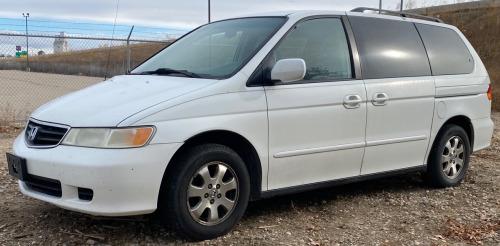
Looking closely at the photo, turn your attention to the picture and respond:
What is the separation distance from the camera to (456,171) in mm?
5684

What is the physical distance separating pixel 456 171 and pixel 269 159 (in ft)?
8.81

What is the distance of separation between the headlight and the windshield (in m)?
0.84

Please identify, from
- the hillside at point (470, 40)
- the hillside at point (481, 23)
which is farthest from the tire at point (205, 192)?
the hillside at point (481, 23)

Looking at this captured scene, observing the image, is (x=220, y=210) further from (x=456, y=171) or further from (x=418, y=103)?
(x=456, y=171)

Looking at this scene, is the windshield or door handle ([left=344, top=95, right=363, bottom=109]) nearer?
the windshield

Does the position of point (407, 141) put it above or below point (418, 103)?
below

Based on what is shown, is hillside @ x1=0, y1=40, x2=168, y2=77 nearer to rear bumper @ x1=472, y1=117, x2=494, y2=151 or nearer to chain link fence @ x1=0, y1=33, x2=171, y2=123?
chain link fence @ x1=0, y1=33, x2=171, y2=123

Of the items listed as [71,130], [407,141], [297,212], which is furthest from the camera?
[407,141]

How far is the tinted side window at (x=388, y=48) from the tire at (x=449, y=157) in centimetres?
74

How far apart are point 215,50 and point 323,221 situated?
5.66 feet

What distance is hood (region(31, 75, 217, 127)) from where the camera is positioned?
350 cm

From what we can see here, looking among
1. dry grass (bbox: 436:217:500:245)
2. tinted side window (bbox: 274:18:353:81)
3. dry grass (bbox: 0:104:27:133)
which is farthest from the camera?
dry grass (bbox: 0:104:27:133)

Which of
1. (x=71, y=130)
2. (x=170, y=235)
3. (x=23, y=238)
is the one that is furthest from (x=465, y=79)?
(x=23, y=238)

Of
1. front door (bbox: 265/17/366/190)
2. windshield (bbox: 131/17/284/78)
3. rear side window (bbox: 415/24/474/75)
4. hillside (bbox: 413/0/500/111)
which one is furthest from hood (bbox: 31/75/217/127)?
hillside (bbox: 413/0/500/111)
